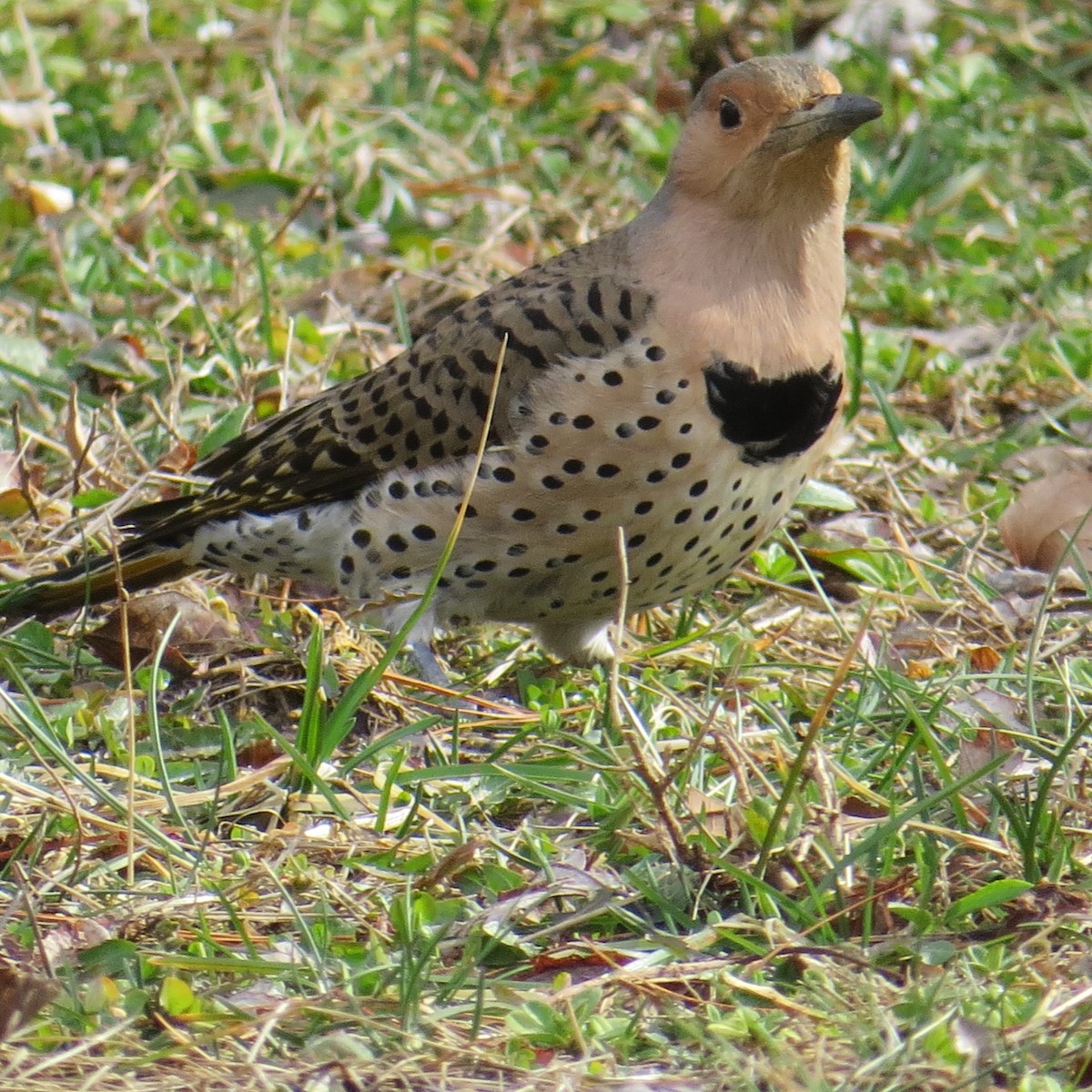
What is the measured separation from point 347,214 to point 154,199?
683 millimetres

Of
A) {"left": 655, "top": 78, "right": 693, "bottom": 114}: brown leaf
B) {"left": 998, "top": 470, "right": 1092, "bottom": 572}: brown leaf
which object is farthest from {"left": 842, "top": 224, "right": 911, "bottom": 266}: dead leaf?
{"left": 998, "top": 470, "right": 1092, "bottom": 572}: brown leaf

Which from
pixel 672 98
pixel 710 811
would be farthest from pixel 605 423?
pixel 672 98

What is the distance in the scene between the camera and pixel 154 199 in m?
6.39

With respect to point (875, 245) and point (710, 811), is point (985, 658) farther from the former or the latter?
point (875, 245)

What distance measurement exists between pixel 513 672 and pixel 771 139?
1.43 metres

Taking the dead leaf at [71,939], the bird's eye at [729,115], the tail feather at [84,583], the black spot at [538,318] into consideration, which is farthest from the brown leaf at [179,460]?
the dead leaf at [71,939]

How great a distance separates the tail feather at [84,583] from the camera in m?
4.37

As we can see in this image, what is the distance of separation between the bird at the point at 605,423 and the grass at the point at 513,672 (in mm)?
210

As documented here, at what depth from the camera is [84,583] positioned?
14.4 ft

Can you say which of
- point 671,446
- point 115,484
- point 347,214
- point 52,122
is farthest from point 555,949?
point 52,122

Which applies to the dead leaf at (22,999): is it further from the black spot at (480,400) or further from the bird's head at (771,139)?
the bird's head at (771,139)

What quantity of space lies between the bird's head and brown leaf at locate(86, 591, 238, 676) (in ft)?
5.16

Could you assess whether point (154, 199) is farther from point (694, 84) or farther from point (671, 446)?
point (671, 446)

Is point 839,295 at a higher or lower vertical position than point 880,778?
higher
